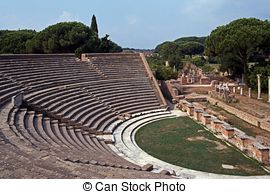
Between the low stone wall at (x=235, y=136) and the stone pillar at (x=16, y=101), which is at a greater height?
the stone pillar at (x=16, y=101)

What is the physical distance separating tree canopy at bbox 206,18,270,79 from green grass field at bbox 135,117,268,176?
12608 millimetres

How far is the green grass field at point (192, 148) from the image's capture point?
11602 mm

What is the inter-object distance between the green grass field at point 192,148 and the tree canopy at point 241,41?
496 inches

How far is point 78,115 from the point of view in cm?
1630

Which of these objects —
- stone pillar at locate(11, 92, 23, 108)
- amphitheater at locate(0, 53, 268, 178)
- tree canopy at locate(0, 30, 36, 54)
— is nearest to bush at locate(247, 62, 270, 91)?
amphitheater at locate(0, 53, 268, 178)

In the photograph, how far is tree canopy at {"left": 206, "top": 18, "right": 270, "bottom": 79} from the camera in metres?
27.8

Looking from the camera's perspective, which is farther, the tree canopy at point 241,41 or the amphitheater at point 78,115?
the tree canopy at point 241,41

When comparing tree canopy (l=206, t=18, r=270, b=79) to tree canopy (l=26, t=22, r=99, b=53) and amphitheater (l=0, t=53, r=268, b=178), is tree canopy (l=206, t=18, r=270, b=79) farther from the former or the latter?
tree canopy (l=26, t=22, r=99, b=53)

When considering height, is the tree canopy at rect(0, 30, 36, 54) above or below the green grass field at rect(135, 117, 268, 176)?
above

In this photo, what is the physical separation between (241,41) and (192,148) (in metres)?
16.8

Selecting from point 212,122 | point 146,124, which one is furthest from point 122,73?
point 212,122

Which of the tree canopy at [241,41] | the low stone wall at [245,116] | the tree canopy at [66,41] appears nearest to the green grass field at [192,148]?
the low stone wall at [245,116]

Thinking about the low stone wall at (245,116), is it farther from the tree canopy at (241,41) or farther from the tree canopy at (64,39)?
the tree canopy at (64,39)

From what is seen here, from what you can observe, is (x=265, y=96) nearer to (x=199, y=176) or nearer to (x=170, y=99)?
(x=170, y=99)
